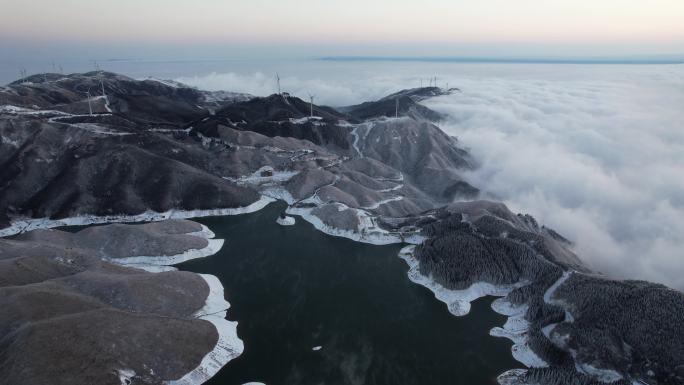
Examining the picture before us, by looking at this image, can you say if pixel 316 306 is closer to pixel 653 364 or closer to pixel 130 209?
pixel 653 364

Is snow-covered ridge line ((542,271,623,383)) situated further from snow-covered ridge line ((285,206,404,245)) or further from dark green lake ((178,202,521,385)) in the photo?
snow-covered ridge line ((285,206,404,245))

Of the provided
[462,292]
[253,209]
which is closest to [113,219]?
[253,209]

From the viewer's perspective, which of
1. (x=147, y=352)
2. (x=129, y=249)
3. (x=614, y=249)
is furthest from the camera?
(x=614, y=249)

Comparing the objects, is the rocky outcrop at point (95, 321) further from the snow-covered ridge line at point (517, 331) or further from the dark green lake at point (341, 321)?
the snow-covered ridge line at point (517, 331)

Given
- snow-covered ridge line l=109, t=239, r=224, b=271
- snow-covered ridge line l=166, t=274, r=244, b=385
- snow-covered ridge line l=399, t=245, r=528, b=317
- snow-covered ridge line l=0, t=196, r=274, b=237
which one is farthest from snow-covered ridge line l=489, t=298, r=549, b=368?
snow-covered ridge line l=0, t=196, r=274, b=237

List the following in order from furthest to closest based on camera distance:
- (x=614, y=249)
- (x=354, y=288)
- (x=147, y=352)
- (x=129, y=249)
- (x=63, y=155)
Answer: (x=63, y=155), (x=614, y=249), (x=129, y=249), (x=354, y=288), (x=147, y=352)

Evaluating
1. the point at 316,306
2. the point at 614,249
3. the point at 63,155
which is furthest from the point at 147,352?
the point at 614,249

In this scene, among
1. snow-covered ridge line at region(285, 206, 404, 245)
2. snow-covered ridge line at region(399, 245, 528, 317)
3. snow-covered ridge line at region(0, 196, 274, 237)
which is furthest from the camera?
snow-covered ridge line at region(0, 196, 274, 237)
